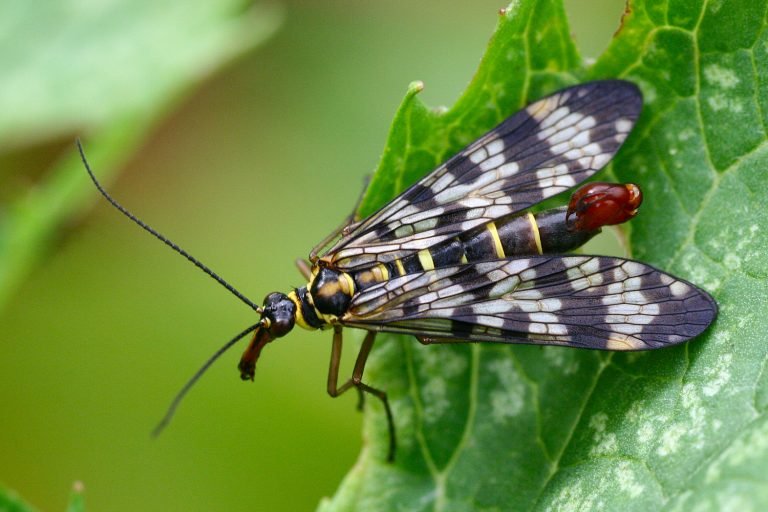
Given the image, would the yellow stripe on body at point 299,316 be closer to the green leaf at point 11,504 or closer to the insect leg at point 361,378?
the insect leg at point 361,378

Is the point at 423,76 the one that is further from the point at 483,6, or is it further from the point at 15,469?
the point at 15,469

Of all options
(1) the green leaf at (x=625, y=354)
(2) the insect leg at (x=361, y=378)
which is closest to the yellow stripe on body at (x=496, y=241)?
(1) the green leaf at (x=625, y=354)

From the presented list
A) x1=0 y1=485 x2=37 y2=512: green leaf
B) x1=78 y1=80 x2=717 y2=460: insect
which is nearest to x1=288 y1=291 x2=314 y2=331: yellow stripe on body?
x1=78 y1=80 x2=717 y2=460: insect

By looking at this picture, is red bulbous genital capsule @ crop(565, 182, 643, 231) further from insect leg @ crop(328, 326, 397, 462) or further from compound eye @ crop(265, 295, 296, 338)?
compound eye @ crop(265, 295, 296, 338)

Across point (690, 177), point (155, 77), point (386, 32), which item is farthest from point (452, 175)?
point (386, 32)

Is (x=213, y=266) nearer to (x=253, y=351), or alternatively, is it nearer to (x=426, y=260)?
(x=253, y=351)
